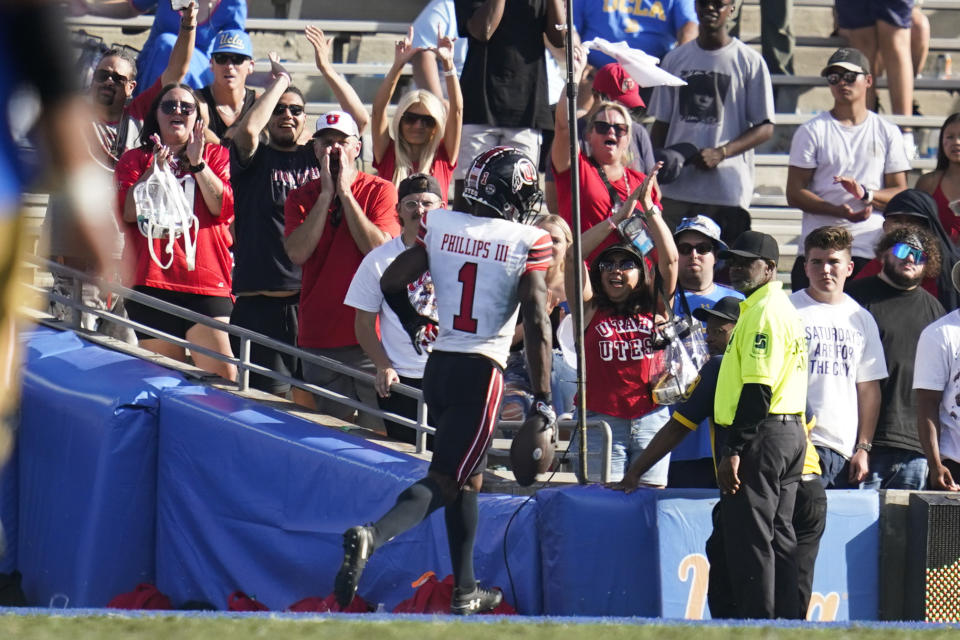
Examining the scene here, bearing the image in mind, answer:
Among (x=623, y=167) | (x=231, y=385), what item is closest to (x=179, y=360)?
(x=231, y=385)

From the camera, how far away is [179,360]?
8273 millimetres

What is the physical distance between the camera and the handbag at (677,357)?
6.65 metres

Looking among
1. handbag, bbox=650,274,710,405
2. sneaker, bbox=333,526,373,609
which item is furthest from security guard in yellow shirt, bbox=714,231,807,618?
sneaker, bbox=333,526,373,609

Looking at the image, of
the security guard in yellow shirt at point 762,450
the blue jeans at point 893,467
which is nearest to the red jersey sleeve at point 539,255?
the security guard in yellow shirt at point 762,450

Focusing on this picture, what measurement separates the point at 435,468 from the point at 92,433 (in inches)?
91.3

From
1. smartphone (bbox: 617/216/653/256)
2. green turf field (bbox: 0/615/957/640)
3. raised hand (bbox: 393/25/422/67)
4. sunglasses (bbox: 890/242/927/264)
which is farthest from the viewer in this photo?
raised hand (bbox: 393/25/422/67)

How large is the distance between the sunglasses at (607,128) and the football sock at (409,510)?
262 cm

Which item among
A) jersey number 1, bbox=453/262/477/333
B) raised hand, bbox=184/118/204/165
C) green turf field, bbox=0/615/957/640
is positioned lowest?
green turf field, bbox=0/615/957/640

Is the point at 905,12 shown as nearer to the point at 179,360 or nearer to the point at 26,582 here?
the point at 179,360

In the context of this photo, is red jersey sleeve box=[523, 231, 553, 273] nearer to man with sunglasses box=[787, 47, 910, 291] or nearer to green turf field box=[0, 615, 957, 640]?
green turf field box=[0, 615, 957, 640]

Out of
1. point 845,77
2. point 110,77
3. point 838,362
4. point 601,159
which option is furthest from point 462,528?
point 845,77

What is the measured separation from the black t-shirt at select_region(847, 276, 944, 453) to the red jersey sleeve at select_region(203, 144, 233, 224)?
321 centimetres

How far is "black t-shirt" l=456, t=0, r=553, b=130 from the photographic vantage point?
8.75 m

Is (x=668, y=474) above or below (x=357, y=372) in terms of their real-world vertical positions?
below
